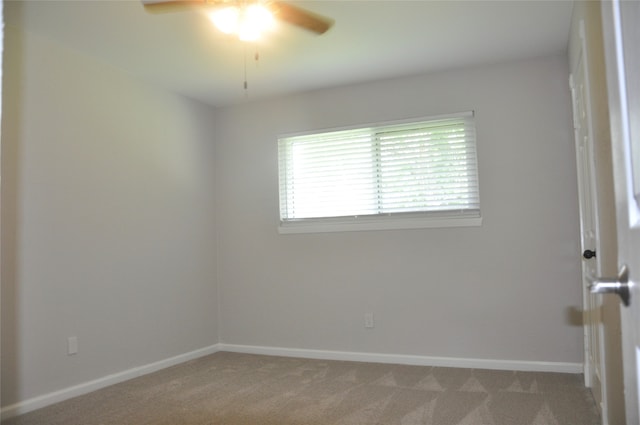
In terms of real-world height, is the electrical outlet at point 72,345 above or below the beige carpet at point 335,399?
above

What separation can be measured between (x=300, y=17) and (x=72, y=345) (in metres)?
2.64

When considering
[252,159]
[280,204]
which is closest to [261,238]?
[280,204]

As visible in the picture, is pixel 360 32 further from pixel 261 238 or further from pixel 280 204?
pixel 261 238

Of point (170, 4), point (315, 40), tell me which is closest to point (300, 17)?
point (170, 4)

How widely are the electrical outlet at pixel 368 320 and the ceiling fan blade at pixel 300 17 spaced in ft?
8.27

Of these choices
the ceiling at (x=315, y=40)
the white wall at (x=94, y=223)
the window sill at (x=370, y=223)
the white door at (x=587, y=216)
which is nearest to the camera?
the white door at (x=587, y=216)

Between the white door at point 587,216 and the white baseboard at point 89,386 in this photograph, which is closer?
the white door at point 587,216

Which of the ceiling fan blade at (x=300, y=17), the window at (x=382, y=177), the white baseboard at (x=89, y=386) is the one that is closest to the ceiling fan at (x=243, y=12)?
the ceiling fan blade at (x=300, y=17)

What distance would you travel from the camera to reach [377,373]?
12.4 feet

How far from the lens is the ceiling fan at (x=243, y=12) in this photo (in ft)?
7.32

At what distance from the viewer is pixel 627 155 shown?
0.71m

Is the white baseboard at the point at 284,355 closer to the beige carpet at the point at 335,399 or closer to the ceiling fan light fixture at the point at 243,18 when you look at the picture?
the beige carpet at the point at 335,399

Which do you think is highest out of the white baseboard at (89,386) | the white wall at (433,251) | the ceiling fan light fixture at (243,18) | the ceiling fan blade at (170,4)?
the ceiling fan blade at (170,4)

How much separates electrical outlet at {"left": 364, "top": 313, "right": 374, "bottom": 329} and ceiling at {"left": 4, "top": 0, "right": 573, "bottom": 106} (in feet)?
6.71
